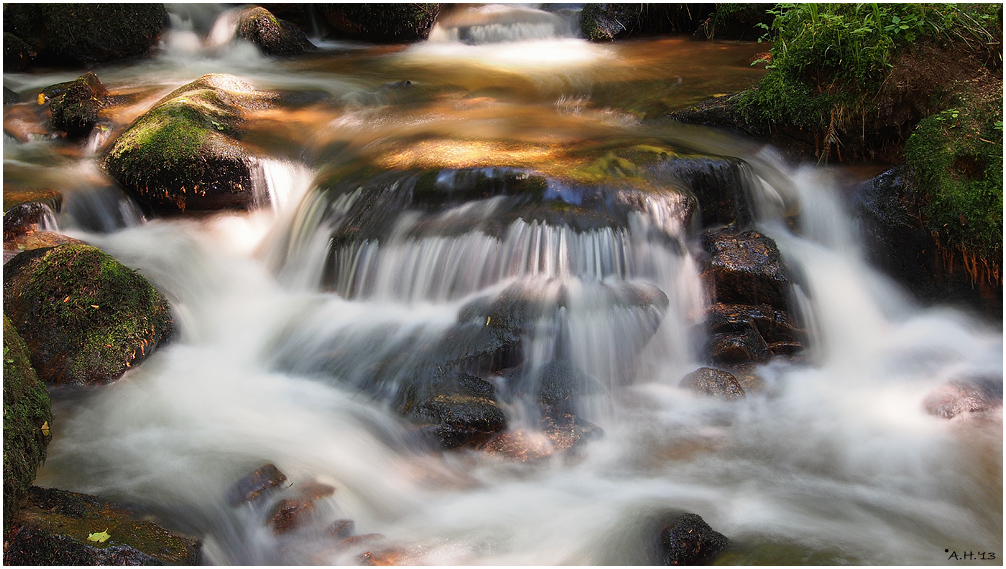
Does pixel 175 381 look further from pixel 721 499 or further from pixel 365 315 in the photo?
pixel 721 499

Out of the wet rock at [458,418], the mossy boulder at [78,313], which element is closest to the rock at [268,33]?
the mossy boulder at [78,313]

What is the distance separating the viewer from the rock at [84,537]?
293cm

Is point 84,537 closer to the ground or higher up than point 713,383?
higher up

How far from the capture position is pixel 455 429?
14.3ft

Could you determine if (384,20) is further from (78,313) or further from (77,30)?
(78,313)

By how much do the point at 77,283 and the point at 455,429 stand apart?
9.12 feet

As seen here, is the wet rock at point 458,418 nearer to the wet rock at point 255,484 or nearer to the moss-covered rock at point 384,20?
the wet rock at point 255,484

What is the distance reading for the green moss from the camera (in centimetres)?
520

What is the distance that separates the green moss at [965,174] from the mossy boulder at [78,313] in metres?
5.76

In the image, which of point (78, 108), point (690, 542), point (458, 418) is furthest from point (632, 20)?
point (690, 542)

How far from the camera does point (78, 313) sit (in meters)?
4.86

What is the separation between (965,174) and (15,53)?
10836 millimetres

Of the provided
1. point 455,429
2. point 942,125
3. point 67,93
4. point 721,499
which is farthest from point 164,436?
point 942,125

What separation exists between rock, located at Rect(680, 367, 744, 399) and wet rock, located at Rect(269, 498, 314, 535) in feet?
8.54
